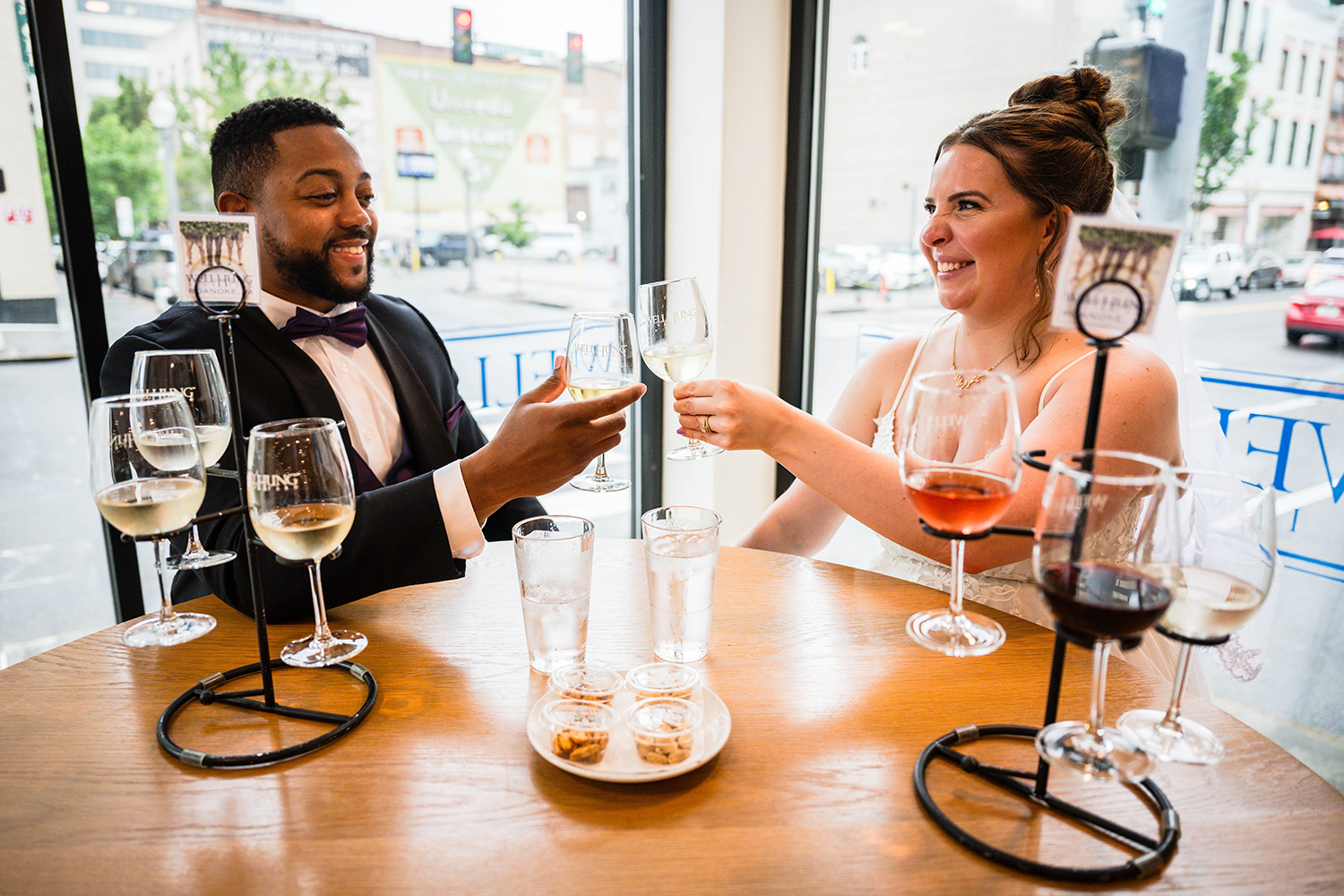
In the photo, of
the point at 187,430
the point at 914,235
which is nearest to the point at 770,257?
the point at 914,235

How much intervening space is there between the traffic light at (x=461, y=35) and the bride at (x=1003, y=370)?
1.97m

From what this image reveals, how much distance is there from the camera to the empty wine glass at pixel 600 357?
1.47 metres

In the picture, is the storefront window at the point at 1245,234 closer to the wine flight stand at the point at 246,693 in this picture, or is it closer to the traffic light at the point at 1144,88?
the traffic light at the point at 1144,88

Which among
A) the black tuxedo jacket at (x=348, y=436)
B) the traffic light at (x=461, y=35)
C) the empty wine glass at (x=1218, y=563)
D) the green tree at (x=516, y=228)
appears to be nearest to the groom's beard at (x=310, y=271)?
the black tuxedo jacket at (x=348, y=436)

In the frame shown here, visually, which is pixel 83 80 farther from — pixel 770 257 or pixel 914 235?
pixel 914 235

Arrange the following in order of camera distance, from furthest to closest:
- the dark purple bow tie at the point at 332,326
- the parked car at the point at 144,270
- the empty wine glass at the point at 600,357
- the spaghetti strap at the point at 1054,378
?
the parked car at the point at 144,270
the dark purple bow tie at the point at 332,326
the spaghetti strap at the point at 1054,378
the empty wine glass at the point at 600,357

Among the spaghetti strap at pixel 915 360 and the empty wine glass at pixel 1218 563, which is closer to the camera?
the empty wine glass at pixel 1218 563

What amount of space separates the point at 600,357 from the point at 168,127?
1.86 m

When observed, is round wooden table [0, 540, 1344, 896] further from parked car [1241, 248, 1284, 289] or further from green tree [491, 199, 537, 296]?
green tree [491, 199, 537, 296]

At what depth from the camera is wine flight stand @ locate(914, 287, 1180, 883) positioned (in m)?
0.76

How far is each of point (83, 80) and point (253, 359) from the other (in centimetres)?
124

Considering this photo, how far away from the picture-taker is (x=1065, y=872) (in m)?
0.77

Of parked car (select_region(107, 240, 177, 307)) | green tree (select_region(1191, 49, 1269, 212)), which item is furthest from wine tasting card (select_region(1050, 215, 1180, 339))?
parked car (select_region(107, 240, 177, 307))

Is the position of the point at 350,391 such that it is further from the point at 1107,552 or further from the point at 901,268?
the point at 901,268
